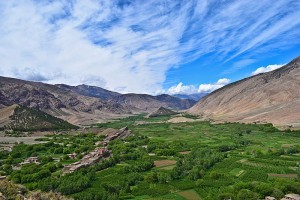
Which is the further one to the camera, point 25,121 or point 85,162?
point 25,121

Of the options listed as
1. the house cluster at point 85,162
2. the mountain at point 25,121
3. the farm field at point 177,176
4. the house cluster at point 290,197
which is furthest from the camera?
Answer: the mountain at point 25,121

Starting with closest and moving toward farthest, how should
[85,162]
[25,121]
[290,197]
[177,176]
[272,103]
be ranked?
[290,197] → [177,176] → [85,162] → [25,121] → [272,103]

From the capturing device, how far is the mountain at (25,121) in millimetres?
135250

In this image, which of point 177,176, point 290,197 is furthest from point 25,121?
point 290,197

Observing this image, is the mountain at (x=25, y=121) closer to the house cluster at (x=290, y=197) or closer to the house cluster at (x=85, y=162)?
the house cluster at (x=85, y=162)

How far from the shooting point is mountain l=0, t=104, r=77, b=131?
444 ft

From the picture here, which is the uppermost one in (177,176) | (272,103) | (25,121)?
(272,103)

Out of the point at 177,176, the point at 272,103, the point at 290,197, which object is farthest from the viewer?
the point at 272,103

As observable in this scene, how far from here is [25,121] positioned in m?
141

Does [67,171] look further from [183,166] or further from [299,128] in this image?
[299,128]

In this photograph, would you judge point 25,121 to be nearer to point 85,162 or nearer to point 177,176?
point 85,162

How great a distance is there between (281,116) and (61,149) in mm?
79142

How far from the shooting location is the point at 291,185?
3753cm

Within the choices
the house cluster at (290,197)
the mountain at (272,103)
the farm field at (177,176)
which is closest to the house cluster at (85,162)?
the farm field at (177,176)
